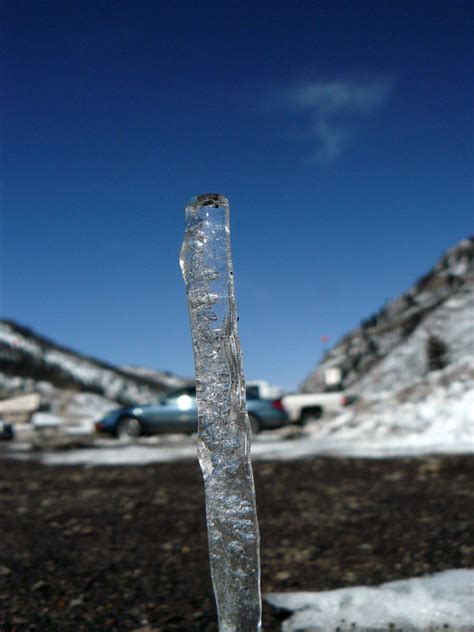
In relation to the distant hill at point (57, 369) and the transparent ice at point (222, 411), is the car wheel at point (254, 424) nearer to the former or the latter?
the transparent ice at point (222, 411)

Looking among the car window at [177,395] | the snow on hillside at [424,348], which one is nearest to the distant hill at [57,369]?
the snow on hillside at [424,348]

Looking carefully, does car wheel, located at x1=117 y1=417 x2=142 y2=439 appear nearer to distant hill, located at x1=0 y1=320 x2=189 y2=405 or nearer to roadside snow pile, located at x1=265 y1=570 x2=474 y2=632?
roadside snow pile, located at x1=265 y1=570 x2=474 y2=632

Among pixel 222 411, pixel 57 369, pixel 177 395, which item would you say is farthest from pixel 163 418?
pixel 57 369

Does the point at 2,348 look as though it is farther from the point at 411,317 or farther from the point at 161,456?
the point at 161,456

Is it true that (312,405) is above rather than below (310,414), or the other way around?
above

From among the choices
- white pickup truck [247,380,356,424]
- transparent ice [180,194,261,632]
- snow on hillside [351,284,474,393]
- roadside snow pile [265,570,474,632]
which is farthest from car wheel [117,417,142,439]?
snow on hillside [351,284,474,393]

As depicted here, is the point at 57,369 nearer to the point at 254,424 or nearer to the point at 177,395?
the point at 177,395

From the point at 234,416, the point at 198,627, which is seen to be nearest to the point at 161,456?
the point at 198,627
